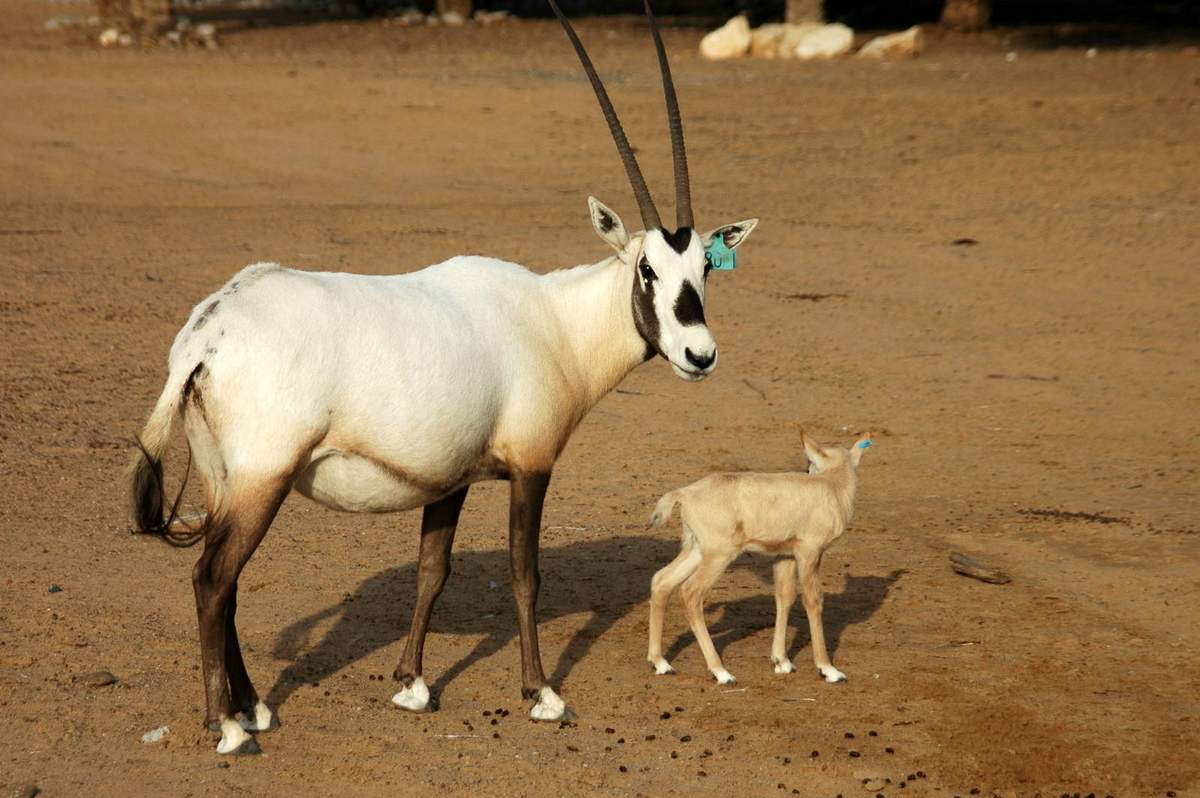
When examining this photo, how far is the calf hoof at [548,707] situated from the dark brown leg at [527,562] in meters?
0.04

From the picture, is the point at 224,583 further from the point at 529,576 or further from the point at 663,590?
the point at 663,590

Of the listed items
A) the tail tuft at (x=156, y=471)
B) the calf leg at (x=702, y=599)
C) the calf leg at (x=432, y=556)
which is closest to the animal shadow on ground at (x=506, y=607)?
the calf leg at (x=432, y=556)

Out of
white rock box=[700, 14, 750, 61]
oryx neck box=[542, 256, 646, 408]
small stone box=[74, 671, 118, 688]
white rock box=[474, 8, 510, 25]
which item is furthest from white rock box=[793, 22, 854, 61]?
small stone box=[74, 671, 118, 688]

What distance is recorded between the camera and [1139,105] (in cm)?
2080

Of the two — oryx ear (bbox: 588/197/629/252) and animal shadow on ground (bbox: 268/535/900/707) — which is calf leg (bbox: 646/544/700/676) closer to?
animal shadow on ground (bbox: 268/535/900/707)

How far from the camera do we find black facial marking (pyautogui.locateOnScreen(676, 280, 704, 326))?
6754 mm

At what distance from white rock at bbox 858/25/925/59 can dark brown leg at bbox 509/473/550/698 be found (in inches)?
792

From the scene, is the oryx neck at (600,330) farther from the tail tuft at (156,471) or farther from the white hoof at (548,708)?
the tail tuft at (156,471)

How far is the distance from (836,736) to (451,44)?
22434 mm

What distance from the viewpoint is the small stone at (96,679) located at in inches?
272

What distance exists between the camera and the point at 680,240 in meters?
6.86

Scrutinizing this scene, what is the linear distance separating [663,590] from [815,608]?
67 cm

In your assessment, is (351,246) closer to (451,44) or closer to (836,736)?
(836,736)

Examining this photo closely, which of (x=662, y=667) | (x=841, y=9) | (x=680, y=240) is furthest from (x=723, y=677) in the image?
(x=841, y=9)
